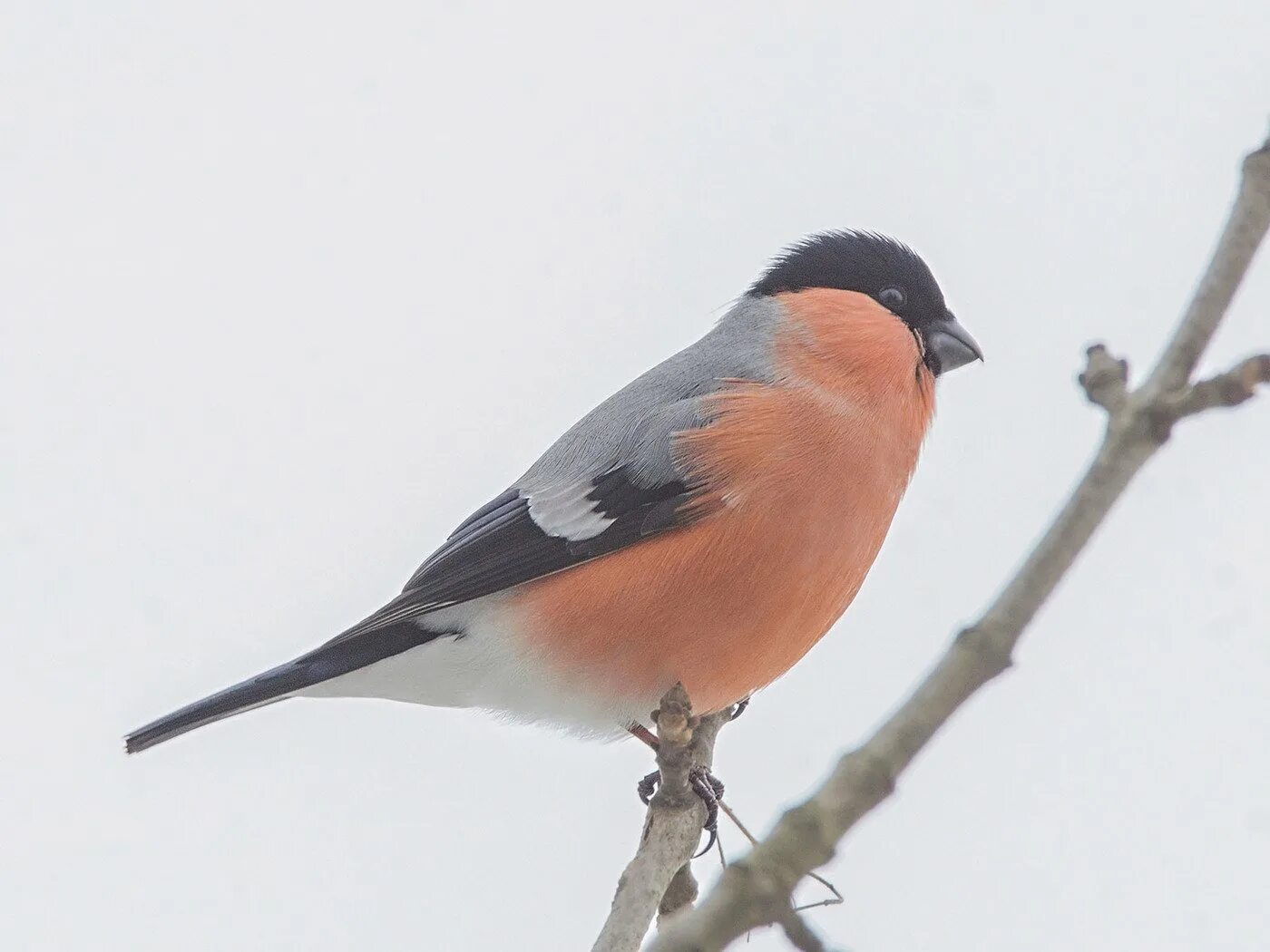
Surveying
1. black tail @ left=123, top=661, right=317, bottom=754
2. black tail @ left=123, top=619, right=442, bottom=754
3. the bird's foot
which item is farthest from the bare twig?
black tail @ left=123, top=661, right=317, bottom=754

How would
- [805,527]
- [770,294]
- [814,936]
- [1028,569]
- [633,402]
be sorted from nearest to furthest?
[1028,569], [814,936], [805,527], [633,402], [770,294]

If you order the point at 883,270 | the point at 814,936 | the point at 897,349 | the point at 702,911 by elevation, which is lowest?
the point at 814,936

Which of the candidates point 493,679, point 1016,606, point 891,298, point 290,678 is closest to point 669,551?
point 493,679

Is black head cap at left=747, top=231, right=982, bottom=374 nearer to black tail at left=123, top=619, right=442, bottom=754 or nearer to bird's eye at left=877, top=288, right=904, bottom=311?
bird's eye at left=877, top=288, right=904, bottom=311

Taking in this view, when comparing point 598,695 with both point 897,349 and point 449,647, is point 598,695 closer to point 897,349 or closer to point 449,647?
point 449,647

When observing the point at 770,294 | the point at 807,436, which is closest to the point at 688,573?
the point at 807,436

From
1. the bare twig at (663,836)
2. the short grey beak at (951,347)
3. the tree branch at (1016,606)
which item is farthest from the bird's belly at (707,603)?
the tree branch at (1016,606)
